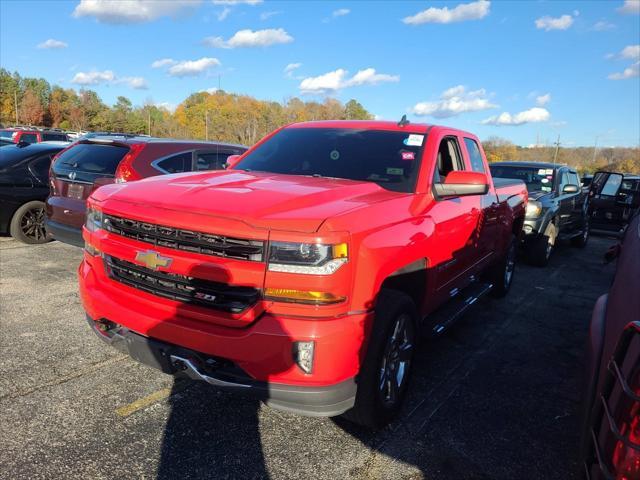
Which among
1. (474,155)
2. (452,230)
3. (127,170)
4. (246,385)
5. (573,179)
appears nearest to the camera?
(246,385)

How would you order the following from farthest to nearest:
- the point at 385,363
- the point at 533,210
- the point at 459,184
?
the point at 533,210, the point at 459,184, the point at 385,363

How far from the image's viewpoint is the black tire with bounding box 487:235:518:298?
587 cm

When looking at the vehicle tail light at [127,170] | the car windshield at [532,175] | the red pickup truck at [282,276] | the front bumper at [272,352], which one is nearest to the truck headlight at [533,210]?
the car windshield at [532,175]

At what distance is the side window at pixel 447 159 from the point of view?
154 inches

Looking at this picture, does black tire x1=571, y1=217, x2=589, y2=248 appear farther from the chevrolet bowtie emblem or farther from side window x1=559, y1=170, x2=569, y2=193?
the chevrolet bowtie emblem

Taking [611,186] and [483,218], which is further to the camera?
[611,186]

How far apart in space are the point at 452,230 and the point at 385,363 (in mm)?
1336

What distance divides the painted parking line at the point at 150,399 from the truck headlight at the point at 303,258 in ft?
5.11

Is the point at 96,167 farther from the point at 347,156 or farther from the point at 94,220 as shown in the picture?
the point at 347,156

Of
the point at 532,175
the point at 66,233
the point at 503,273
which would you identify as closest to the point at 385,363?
the point at 503,273

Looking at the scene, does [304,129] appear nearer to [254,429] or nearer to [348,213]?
[348,213]

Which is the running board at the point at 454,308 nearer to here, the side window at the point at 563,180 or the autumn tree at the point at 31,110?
the side window at the point at 563,180

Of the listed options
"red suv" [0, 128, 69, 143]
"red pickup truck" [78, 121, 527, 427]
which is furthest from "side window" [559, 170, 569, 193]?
"red suv" [0, 128, 69, 143]

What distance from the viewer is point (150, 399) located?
3.25 meters
